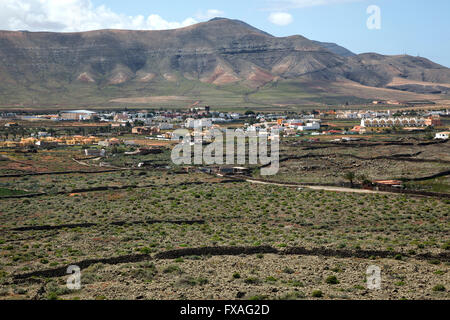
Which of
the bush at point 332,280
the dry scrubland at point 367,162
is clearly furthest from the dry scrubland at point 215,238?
the dry scrubland at point 367,162

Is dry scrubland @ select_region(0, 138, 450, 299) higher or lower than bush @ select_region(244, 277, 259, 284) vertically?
lower

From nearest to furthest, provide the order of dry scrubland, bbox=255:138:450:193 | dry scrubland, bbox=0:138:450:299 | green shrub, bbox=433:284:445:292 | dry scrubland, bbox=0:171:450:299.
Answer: green shrub, bbox=433:284:445:292 < dry scrubland, bbox=0:171:450:299 < dry scrubland, bbox=0:138:450:299 < dry scrubland, bbox=255:138:450:193

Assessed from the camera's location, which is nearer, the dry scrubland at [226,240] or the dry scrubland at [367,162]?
the dry scrubland at [226,240]

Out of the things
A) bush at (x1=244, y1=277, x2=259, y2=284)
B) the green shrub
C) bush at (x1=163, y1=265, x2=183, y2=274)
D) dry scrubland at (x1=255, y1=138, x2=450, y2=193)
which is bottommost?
dry scrubland at (x1=255, y1=138, x2=450, y2=193)

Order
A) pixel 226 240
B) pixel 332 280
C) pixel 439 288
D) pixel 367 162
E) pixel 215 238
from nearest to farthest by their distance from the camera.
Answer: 1. pixel 439 288
2. pixel 332 280
3. pixel 226 240
4. pixel 215 238
5. pixel 367 162

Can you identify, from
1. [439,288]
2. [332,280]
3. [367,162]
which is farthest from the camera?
[367,162]

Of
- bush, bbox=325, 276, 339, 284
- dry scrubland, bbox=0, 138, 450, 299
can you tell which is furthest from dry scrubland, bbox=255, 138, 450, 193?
bush, bbox=325, 276, 339, 284

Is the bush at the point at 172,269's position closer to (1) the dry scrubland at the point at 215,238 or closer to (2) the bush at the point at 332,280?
(1) the dry scrubland at the point at 215,238

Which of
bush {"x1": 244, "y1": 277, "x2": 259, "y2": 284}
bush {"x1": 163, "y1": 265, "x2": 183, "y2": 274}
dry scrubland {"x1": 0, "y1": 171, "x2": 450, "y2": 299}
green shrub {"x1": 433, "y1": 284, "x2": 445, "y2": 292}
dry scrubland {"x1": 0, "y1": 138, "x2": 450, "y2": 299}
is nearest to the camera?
green shrub {"x1": 433, "y1": 284, "x2": 445, "y2": 292}

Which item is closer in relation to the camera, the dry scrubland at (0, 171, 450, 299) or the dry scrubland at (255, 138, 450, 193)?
the dry scrubland at (0, 171, 450, 299)

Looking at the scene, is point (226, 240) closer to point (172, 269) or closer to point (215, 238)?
point (215, 238)

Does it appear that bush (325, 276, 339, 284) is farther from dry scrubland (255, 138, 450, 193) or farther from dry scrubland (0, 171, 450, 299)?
dry scrubland (255, 138, 450, 193)

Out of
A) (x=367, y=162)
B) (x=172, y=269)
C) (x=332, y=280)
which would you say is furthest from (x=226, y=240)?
(x=367, y=162)
